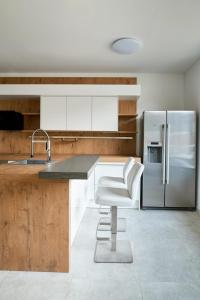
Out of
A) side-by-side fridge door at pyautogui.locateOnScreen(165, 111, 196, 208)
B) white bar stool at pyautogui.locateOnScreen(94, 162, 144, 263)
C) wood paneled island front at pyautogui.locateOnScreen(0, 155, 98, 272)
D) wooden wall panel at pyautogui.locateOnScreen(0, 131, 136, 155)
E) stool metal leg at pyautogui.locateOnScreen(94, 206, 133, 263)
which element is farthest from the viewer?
wooden wall panel at pyautogui.locateOnScreen(0, 131, 136, 155)

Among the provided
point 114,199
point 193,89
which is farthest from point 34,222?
point 193,89

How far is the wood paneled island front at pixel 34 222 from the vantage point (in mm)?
1924

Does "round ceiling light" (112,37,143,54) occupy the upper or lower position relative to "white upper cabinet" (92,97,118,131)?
upper

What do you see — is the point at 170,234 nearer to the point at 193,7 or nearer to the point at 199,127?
the point at 199,127

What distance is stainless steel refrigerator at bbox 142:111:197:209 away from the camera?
366 cm

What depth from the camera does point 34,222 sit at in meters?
1.96

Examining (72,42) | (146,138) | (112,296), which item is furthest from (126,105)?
(112,296)

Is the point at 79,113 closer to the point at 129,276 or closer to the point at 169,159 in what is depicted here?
the point at 169,159

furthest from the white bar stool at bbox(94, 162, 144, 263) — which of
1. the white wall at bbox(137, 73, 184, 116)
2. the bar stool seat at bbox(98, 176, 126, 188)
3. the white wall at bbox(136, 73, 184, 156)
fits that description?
the white wall at bbox(137, 73, 184, 116)

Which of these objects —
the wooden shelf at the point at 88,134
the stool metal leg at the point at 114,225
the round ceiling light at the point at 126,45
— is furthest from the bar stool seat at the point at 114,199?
the wooden shelf at the point at 88,134

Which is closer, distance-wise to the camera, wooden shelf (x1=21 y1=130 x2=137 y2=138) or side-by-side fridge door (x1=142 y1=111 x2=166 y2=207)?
side-by-side fridge door (x1=142 y1=111 x2=166 y2=207)

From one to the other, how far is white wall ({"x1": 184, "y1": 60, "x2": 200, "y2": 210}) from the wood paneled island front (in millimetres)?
2595

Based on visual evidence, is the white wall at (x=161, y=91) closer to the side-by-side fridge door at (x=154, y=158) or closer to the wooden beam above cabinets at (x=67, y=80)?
the wooden beam above cabinets at (x=67, y=80)

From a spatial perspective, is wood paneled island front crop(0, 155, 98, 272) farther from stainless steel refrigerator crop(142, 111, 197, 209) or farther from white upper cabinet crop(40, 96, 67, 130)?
white upper cabinet crop(40, 96, 67, 130)
